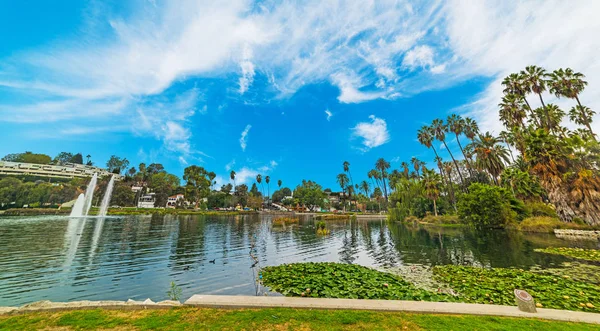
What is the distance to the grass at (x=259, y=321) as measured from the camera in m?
6.07

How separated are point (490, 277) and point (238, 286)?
1377 centimetres

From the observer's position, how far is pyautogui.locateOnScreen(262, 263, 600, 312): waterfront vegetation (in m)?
9.40

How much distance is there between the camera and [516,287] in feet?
36.5

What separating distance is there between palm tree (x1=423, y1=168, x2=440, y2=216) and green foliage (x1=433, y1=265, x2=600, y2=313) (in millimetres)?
49638

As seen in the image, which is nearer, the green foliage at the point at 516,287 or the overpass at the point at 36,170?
the green foliage at the point at 516,287

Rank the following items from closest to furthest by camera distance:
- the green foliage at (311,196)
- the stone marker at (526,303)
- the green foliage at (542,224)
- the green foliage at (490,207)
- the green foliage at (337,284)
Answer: the stone marker at (526,303), the green foliage at (337,284), the green foliage at (542,224), the green foliage at (490,207), the green foliage at (311,196)

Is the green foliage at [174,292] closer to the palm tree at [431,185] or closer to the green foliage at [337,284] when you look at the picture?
the green foliage at [337,284]

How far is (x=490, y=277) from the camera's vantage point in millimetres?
13070

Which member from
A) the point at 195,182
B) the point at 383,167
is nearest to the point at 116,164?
the point at 195,182

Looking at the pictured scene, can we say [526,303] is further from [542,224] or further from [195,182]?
[195,182]

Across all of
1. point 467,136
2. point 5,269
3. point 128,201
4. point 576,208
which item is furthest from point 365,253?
point 128,201

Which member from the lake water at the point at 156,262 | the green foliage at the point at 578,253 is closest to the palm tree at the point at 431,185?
the lake water at the point at 156,262

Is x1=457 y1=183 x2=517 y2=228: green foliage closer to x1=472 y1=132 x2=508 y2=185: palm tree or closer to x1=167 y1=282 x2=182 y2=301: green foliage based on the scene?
x1=472 y1=132 x2=508 y2=185: palm tree

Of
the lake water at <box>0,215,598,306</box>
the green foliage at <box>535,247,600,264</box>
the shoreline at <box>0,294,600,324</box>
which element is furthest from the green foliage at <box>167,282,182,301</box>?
the green foliage at <box>535,247,600,264</box>
